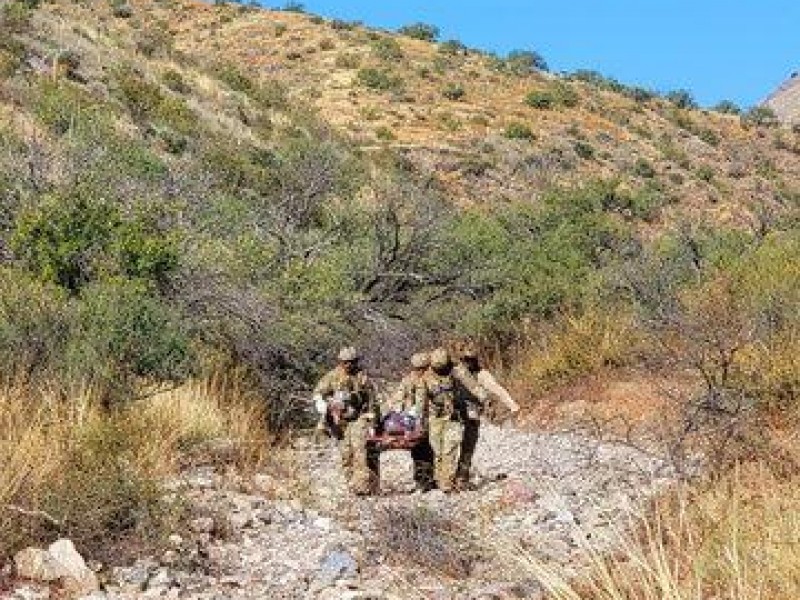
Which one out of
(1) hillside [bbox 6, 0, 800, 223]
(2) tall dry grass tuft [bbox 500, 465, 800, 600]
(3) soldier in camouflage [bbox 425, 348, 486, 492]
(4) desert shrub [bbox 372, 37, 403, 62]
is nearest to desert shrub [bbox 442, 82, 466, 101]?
(1) hillside [bbox 6, 0, 800, 223]

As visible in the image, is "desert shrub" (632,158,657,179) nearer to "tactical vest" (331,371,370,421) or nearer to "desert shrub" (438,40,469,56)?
"desert shrub" (438,40,469,56)

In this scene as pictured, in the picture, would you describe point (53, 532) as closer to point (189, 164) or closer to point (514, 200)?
point (189, 164)

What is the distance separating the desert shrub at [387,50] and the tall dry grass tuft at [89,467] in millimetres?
38909

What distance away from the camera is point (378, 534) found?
749 cm

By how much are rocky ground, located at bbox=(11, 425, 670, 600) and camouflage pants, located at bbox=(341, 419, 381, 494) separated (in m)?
0.14

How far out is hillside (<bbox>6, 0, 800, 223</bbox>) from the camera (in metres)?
32.3

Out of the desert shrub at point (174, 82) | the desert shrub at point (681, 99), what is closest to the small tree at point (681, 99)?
the desert shrub at point (681, 99)

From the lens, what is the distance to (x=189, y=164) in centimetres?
2075

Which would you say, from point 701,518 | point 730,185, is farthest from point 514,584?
point 730,185

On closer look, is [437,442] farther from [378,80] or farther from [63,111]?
[378,80]

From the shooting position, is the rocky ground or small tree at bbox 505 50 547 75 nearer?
the rocky ground

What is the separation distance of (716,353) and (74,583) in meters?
7.02

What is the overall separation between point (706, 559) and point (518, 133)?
3653 cm

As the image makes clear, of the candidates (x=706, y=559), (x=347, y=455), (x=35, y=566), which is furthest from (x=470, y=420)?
(x=706, y=559)
